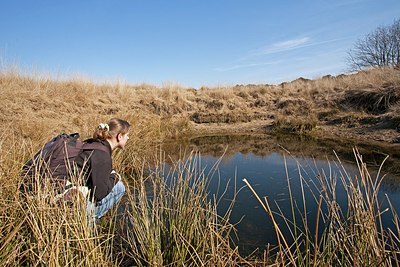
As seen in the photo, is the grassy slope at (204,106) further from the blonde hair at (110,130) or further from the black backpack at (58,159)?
the black backpack at (58,159)

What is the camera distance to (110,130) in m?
2.75

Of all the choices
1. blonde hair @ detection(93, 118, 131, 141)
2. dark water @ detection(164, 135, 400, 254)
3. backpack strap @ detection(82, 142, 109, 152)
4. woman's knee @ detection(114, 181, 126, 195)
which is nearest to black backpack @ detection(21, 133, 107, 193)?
backpack strap @ detection(82, 142, 109, 152)

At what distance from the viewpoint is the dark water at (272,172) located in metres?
3.03

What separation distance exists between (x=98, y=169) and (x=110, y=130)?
1.60ft

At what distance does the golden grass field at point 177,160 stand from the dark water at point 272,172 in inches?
8.5

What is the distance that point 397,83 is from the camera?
11.3m

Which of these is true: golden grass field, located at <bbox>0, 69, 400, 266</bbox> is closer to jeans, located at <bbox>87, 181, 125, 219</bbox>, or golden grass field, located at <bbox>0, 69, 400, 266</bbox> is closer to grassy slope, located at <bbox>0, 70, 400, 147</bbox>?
grassy slope, located at <bbox>0, 70, 400, 147</bbox>

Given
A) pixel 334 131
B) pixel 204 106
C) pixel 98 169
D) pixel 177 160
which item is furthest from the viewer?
pixel 204 106

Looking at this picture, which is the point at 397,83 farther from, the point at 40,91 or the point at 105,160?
the point at 40,91

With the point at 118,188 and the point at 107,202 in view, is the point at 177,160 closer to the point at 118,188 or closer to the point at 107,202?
the point at 118,188

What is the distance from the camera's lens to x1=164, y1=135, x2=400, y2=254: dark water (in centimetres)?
303

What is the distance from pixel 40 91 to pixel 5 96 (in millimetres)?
1388

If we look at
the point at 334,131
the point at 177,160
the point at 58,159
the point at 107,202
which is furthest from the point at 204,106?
the point at 58,159

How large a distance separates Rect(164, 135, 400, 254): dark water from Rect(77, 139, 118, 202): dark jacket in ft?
3.00
